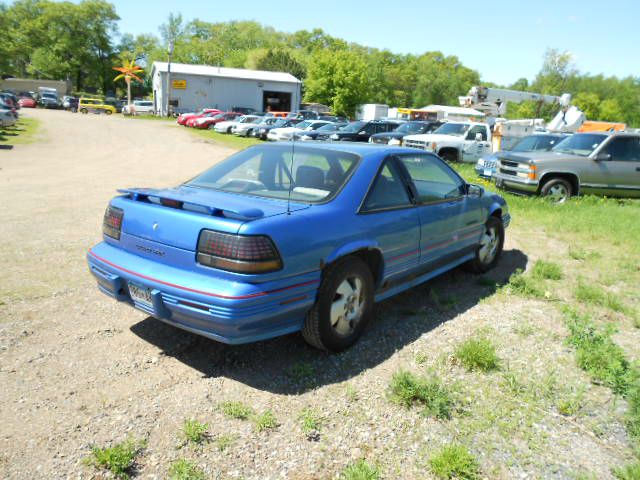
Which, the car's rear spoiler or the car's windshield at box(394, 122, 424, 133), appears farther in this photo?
the car's windshield at box(394, 122, 424, 133)

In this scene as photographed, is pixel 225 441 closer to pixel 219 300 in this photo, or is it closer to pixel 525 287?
pixel 219 300

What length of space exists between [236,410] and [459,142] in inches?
615

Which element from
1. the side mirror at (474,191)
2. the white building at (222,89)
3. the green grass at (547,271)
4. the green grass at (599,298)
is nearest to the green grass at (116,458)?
the side mirror at (474,191)

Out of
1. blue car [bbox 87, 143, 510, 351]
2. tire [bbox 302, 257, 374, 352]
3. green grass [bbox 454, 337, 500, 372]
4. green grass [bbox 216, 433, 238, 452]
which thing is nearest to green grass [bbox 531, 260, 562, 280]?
blue car [bbox 87, 143, 510, 351]

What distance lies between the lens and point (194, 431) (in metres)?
2.83

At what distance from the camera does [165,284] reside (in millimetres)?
3277

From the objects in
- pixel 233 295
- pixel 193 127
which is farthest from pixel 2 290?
pixel 193 127

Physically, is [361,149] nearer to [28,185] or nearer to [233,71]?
[28,185]

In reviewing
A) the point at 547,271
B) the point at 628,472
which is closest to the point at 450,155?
the point at 547,271

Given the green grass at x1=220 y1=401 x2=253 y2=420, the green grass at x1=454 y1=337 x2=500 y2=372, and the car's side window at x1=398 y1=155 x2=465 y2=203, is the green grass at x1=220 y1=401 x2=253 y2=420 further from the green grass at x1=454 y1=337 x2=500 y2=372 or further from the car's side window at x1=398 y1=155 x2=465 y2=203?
the car's side window at x1=398 y1=155 x2=465 y2=203

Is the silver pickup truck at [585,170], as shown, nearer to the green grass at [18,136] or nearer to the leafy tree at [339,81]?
the green grass at [18,136]

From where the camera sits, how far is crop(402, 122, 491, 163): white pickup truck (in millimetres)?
16906

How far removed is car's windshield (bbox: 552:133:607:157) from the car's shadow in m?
8.40

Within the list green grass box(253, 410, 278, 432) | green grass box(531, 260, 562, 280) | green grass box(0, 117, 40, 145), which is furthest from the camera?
green grass box(0, 117, 40, 145)
